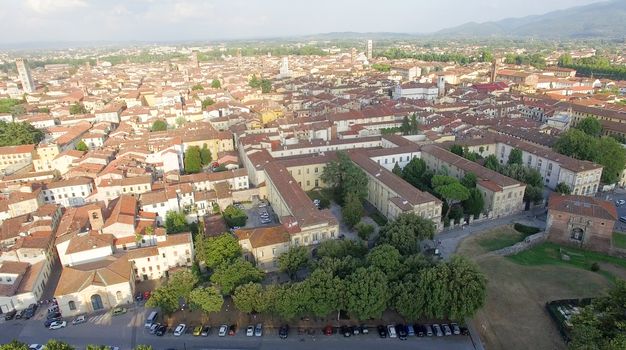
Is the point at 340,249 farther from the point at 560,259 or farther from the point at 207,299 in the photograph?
the point at 560,259

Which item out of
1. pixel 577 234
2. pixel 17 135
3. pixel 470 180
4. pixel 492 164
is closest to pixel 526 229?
pixel 577 234

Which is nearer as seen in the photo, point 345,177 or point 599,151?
point 345,177

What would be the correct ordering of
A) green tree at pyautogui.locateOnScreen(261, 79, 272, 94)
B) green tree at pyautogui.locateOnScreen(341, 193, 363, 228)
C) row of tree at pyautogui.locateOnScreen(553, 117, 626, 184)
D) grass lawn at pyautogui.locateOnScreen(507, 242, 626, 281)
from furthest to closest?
1. green tree at pyautogui.locateOnScreen(261, 79, 272, 94)
2. row of tree at pyautogui.locateOnScreen(553, 117, 626, 184)
3. green tree at pyautogui.locateOnScreen(341, 193, 363, 228)
4. grass lawn at pyautogui.locateOnScreen(507, 242, 626, 281)

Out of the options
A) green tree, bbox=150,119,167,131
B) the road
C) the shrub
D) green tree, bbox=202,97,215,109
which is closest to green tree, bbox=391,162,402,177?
the shrub

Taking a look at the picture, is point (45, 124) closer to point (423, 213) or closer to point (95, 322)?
point (95, 322)

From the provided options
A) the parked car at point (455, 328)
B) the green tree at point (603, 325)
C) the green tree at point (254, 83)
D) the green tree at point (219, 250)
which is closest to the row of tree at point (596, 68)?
the green tree at point (254, 83)

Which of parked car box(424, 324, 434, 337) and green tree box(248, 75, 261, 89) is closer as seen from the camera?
parked car box(424, 324, 434, 337)

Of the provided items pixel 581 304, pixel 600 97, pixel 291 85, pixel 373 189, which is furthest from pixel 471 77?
pixel 581 304

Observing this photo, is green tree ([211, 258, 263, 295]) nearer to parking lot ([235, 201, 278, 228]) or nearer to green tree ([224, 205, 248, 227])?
green tree ([224, 205, 248, 227])
